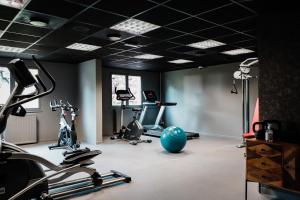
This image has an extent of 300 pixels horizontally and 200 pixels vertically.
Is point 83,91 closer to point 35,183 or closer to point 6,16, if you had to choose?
point 6,16

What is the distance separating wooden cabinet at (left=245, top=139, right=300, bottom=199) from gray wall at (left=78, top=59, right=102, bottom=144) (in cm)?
486

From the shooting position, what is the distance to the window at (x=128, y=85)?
9.09 metres

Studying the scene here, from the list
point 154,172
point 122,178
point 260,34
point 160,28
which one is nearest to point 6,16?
point 160,28

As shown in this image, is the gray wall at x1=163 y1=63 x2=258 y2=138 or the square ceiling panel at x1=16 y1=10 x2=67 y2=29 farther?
the gray wall at x1=163 y1=63 x2=258 y2=138

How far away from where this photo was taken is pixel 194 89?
30.1 feet

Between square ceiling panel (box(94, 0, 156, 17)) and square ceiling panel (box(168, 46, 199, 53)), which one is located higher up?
square ceiling panel (box(94, 0, 156, 17))

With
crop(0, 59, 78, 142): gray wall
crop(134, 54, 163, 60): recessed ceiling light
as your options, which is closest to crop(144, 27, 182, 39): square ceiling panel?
crop(134, 54, 163, 60): recessed ceiling light

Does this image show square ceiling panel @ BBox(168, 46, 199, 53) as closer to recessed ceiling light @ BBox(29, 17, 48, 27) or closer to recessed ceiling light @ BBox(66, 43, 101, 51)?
recessed ceiling light @ BBox(66, 43, 101, 51)

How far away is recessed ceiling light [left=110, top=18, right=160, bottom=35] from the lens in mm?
3835

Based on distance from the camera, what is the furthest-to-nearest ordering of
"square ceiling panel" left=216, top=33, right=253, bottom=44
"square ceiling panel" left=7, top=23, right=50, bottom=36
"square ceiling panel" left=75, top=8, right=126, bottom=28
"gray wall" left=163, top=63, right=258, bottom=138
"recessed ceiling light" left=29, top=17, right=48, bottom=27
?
"gray wall" left=163, top=63, right=258, bottom=138 → "square ceiling panel" left=216, top=33, right=253, bottom=44 → "square ceiling panel" left=7, top=23, right=50, bottom=36 → "recessed ceiling light" left=29, top=17, right=48, bottom=27 → "square ceiling panel" left=75, top=8, right=126, bottom=28


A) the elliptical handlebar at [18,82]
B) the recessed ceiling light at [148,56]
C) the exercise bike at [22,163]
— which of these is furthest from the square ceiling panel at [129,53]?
the elliptical handlebar at [18,82]

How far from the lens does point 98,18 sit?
3611 millimetres

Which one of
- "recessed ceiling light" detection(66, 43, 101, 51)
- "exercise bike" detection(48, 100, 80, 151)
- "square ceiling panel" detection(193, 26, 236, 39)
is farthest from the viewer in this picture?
"exercise bike" detection(48, 100, 80, 151)

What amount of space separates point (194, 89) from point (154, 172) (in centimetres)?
542
